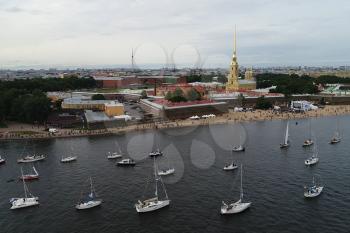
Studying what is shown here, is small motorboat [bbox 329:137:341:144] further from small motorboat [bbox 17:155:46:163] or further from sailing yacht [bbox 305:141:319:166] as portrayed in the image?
small motorboat [bbox 17:155:46:163]

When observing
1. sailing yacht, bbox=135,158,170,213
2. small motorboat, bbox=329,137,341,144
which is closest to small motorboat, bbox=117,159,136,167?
sailing yacht, bbox=135,158,170,213

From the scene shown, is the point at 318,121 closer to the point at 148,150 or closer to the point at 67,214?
the point at 148,150

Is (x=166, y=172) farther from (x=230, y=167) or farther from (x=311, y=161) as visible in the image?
(x=311, y=161)

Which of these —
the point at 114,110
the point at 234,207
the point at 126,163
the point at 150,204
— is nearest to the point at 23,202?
the point at 150,204

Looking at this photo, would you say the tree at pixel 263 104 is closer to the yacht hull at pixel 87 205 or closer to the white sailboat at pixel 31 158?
the white sailboat at pixel 31 158

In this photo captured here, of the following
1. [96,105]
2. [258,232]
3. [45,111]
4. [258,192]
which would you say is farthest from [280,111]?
[258,232]

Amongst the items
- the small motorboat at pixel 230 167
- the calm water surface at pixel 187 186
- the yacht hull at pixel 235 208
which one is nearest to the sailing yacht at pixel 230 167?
the small motorboat at pixel 230 167
